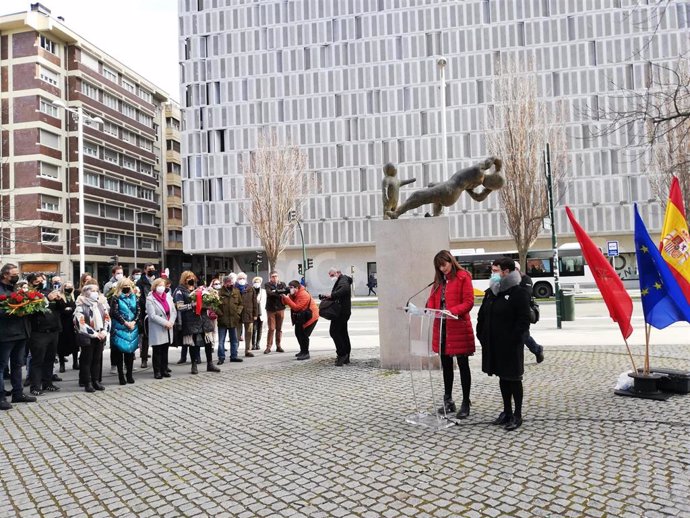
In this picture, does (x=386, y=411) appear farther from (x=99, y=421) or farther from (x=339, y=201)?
(x=339, y=201)

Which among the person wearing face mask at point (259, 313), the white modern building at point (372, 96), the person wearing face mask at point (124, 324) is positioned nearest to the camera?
the person wearing face mask at point (124, 324)

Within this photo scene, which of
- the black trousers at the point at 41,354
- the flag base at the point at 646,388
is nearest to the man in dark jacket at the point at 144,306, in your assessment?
the black trousers at the point at 41,354

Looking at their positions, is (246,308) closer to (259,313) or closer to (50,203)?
(259,313)

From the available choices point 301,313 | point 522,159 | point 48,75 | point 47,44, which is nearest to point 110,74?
point 47,44


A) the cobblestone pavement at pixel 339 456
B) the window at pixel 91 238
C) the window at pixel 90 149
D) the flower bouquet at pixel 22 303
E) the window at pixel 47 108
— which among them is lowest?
the cobblestone pavement at pixel 339 456

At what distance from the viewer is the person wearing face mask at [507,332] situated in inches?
222

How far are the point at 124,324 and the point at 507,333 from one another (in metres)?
6.38

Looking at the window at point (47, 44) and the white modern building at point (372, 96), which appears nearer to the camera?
the white modern building at point (372, 96)

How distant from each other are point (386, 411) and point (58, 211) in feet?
166

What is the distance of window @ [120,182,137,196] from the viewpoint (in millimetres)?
58500

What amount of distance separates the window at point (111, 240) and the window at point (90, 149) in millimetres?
7854

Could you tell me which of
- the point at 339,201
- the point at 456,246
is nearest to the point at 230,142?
the point at 339,201

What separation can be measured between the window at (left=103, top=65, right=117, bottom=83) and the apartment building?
104mm

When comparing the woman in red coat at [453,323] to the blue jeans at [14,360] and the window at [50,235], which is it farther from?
the window at [50,235]
